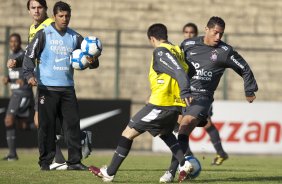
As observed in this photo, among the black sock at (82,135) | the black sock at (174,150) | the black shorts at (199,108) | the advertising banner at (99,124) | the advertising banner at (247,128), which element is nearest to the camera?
the black sock at (174,150)

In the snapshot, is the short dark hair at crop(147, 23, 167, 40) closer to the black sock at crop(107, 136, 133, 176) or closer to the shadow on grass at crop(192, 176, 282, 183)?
the black sock at crop(107, 136, 133, 176)

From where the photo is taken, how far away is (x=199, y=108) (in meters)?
11.8

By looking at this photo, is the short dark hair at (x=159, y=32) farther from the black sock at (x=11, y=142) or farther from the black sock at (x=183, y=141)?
the black sock at (x=11, y=142)

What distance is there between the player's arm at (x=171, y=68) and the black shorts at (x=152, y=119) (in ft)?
1.40

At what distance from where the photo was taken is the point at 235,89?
23.7 m

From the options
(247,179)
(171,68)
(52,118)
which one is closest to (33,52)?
(52,118)

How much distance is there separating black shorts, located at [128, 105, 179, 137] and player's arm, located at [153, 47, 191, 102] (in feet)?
1.40

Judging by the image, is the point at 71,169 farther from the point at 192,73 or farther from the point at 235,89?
the point at 235,89

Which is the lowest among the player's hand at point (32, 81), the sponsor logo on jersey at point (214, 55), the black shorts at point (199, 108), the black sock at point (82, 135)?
the black sock at point (82, 135)

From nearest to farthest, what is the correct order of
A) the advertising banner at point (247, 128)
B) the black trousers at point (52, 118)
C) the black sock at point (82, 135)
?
the black trousers at point (52, 118) → the black sock at point (82, 135) → the advertising banner at point (247, 128)

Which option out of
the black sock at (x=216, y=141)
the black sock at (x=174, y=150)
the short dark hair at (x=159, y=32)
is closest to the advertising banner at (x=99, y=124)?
the black sock at (x=216, y=141)

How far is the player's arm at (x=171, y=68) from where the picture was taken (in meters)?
10.2

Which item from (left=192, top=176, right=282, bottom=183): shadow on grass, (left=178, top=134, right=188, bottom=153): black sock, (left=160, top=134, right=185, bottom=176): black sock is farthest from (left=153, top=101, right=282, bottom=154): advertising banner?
(left=160, top=134, right=185, bottom=176): black sock

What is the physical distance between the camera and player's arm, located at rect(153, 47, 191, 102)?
1017cm
